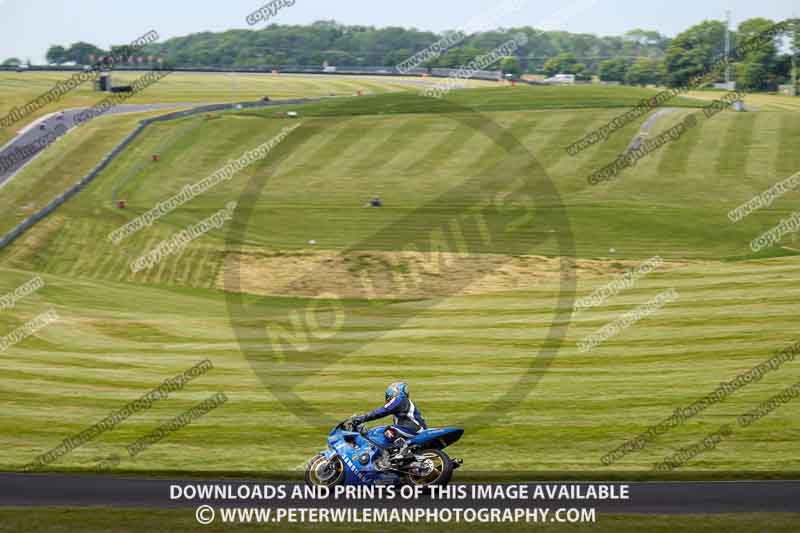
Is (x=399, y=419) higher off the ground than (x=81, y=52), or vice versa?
(x=81, y=52)

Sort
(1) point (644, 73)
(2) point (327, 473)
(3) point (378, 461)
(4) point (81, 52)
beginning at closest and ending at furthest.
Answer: (3) point (378, 461)
(2) point (327, 473)
(1) point (644, 73)
(4) point (81, 52)

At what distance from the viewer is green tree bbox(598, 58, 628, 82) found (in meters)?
125

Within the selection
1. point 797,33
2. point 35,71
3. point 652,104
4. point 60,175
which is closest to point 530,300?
point 60,175

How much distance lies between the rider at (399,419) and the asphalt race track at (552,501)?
121 centimetres

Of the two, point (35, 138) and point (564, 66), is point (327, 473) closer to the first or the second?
point (35, 138)

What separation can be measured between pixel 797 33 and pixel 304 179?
7426 centimetres

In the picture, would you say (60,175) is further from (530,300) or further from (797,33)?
(797,33)

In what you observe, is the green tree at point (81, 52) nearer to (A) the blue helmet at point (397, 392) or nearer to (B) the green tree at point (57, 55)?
(B) the green tree at point (57, 55)

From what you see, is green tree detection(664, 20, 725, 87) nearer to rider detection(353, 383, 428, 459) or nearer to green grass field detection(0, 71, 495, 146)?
green grass field detection(0, 71, 495, 146)

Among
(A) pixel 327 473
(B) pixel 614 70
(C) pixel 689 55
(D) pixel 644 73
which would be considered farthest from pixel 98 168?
(B) pixel 614 70

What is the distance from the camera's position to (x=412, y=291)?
43969 mm

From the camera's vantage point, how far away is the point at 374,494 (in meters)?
17.9

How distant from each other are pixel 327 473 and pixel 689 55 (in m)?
104

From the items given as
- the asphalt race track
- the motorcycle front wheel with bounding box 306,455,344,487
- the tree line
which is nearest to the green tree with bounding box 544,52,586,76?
the tree line
